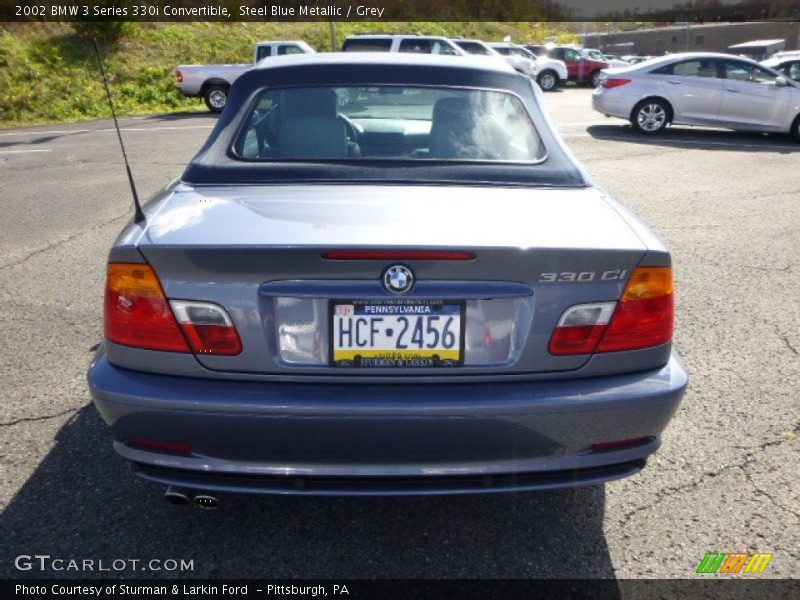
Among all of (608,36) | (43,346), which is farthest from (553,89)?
(608,36)

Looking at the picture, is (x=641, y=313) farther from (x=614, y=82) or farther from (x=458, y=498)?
(x=614, y=82)

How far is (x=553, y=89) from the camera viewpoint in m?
27.8

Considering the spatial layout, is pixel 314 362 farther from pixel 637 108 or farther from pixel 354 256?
pixel 637 108

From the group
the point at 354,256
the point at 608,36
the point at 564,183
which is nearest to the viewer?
the point at 354,256

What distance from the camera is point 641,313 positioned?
7.63ft

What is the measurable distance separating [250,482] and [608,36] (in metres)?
64.0

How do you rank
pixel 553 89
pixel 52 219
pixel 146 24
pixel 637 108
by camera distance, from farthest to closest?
pixel 553 89 < pixel 146 24 < pixel 637 108 < pixel 52 219

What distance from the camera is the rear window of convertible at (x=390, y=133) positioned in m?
3.05

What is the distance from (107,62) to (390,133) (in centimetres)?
2226

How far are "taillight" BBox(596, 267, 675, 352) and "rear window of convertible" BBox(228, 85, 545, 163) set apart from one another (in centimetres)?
87

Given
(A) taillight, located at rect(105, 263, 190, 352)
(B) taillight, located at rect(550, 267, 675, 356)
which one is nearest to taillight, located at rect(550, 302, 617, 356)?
(B) taillight, located at rect(550, 267, 675, 356)

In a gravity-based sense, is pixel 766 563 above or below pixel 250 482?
below

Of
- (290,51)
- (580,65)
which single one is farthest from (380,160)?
(580,65)

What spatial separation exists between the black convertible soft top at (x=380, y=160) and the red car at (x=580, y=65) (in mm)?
27115
